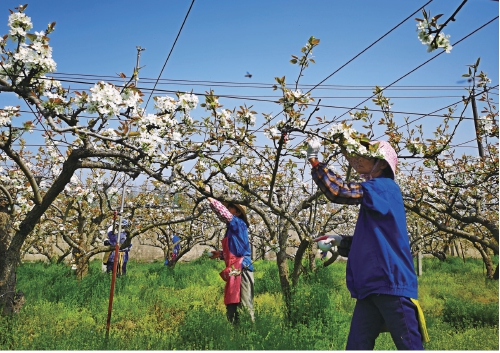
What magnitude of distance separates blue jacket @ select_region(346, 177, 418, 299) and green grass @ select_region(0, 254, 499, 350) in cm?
145

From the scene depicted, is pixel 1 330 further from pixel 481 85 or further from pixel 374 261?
pixel 481 85

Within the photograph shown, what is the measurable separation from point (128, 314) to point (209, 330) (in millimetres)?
1941

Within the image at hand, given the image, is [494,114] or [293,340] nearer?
[293,340]

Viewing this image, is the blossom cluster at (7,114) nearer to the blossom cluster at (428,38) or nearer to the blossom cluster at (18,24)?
the blossom cluster at (18,24)

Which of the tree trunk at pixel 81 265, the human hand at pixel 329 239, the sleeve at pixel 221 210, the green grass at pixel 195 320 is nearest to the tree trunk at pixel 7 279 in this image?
the green grass at pixel 195 320

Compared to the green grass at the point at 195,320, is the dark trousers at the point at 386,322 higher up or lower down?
higher up

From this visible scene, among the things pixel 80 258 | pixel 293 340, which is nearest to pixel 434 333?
pixel 293 340

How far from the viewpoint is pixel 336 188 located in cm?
231

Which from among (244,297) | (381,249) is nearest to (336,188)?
(381,249)

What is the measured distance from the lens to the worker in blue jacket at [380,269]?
79.4 inches

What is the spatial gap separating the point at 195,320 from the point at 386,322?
233 centimetres

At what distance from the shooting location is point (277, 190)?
307 inches

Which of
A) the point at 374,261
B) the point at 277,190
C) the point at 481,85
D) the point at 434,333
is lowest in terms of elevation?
the point at 434,333

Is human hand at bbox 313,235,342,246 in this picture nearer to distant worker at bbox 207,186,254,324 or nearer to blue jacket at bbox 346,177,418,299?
blue jacket at bbox 346,177,418,299
